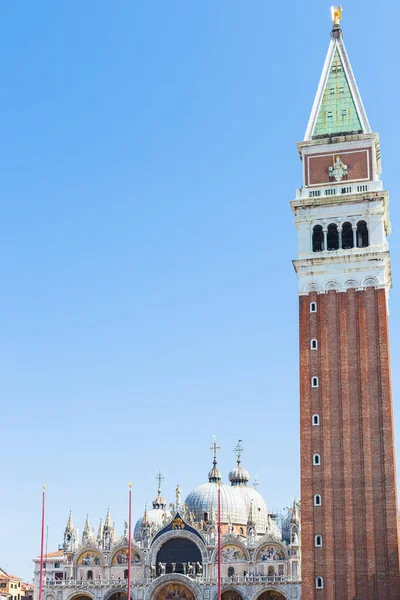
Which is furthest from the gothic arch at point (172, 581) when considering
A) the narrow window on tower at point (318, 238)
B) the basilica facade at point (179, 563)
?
the narrow window on tower at point (318, 238)

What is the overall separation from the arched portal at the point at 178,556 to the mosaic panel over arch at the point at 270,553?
237 inches

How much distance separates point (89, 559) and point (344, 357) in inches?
1530

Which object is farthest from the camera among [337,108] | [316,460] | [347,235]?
[337,108]

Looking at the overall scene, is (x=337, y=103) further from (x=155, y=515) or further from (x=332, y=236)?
(x=155, y=515)

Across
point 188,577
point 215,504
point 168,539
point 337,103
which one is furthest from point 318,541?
point 215,504

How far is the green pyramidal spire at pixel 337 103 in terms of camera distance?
72.8 meters

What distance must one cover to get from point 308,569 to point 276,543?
2391cm

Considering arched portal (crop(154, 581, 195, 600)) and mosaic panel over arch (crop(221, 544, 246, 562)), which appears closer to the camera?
arched portal (crop(154, 581, 195, 600))

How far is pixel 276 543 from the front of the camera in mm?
85875

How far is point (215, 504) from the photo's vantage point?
10019 cm

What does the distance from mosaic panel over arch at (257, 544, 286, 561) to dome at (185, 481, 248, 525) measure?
491 inches

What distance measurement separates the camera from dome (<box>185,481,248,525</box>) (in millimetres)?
99875

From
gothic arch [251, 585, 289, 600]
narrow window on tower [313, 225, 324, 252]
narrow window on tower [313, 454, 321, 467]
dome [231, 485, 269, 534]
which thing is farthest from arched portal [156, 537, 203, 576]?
narrow window on tower [313, 225, 324, 252]

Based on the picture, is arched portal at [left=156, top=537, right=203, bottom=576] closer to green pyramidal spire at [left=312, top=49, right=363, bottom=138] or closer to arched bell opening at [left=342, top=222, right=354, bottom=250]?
arched bell opening at [left=342, top=222, right=354, bottom=250]
